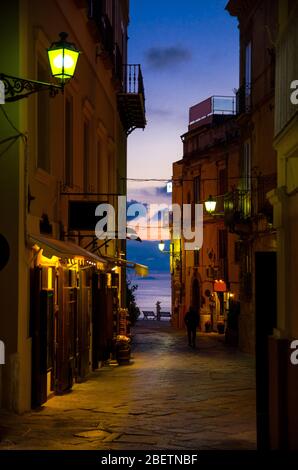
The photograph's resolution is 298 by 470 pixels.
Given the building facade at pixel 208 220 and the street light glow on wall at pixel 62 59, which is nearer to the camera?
the street light glow on wall at pixel 62 59

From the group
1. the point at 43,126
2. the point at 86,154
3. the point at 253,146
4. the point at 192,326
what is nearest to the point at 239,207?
the point at 253,146

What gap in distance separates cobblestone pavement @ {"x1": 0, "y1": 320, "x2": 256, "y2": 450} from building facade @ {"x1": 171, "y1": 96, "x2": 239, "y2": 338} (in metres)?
17.2

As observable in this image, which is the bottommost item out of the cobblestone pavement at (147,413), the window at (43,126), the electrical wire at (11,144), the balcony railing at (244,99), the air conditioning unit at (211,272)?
the cobblestone pavement at (147,413)

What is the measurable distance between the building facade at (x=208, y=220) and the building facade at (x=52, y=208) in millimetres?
15875

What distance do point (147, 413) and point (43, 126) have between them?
213 inches

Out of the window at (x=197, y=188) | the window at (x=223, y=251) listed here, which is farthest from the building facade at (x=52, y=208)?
the window at (x=197, y=188)

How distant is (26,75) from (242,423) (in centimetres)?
623

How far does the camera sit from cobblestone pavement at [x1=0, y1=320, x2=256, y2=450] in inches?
414

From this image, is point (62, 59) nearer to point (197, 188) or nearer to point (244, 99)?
point (244, 99)

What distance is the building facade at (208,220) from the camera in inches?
1581

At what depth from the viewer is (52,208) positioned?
1527cm

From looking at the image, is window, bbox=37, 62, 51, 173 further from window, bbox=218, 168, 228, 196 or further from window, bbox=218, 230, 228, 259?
window, bbox=218, 168, 228, 196

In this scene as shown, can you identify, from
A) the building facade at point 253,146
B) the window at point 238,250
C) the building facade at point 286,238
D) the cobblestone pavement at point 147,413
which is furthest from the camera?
the window at point 238,250

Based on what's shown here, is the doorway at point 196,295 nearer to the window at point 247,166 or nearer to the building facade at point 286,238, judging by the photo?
the window at point 247,166
